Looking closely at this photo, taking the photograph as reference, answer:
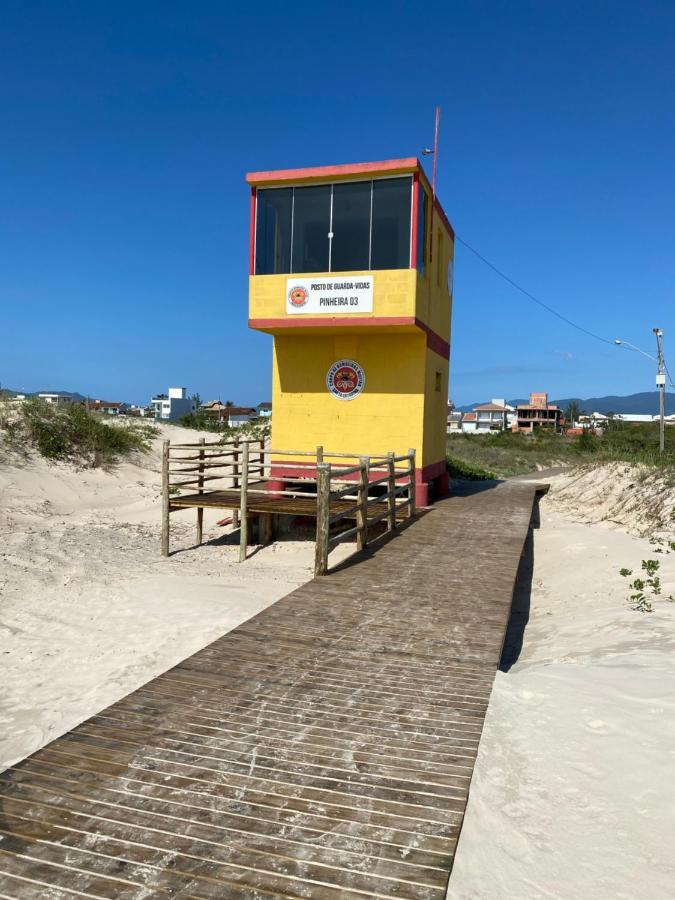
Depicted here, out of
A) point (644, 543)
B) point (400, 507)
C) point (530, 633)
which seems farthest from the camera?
point (400, 507)

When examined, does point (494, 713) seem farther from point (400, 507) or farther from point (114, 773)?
point (400, 507)

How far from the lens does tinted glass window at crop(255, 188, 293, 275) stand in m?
13.1

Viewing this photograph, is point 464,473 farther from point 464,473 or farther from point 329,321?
point 329,321

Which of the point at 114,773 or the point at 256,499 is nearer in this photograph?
A: the point at 114,773

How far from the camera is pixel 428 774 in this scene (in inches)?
149

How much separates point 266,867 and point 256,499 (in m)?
10.1

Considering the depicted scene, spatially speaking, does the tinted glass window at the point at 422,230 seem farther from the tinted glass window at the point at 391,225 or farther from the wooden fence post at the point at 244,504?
the wooden fence post at the point at 244,504

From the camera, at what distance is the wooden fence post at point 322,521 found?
8539 mm

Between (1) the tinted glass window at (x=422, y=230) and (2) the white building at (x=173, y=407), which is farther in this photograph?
(2) the white building at (x=173, y=407)

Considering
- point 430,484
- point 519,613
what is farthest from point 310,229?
point 519,613

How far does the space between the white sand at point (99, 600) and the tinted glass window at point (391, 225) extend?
5.77 meters

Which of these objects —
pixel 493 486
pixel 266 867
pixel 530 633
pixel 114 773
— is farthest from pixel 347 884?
pixel 493 486

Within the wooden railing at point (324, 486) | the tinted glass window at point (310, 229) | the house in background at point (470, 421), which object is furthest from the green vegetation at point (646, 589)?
the house in background at point (470, 421)

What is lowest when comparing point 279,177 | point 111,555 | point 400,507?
point 111,555
